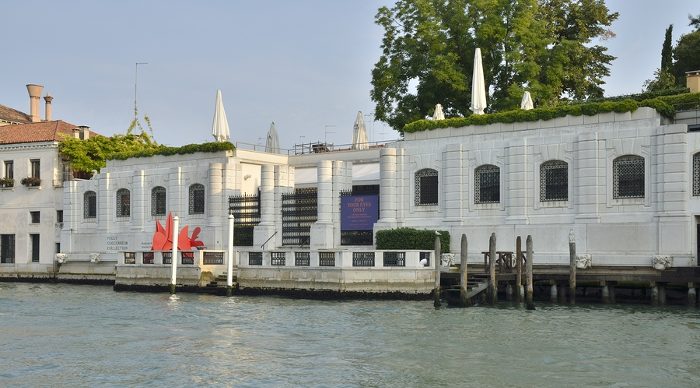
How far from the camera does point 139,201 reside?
51656 millimetres

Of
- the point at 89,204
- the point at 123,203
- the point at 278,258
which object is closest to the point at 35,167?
the point at 89,204

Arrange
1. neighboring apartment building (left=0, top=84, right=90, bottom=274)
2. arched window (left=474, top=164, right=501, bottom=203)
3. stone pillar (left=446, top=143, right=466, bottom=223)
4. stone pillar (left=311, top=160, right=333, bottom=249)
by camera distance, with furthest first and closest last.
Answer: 1. neighboring apartment building (left=0, top=84, right=90, bottom=274)
2. stone pillar (left=311, top=160, right=333, bottom=249)
3. stone pillar (left=446, top=143, right=466, bottom=223)
4. arched window (left=474, top=164, right=501, bottom=203)

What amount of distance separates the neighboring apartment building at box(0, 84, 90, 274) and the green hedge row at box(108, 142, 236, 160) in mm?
5266

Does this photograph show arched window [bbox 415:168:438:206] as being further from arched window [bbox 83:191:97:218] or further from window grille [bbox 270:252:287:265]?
arched window [bbox 83:191:97:218]

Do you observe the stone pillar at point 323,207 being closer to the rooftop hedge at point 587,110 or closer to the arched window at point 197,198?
the rooftop hedge at point 587,110

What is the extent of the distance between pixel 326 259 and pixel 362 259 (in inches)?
65.7

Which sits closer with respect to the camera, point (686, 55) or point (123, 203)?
point (123, 203)

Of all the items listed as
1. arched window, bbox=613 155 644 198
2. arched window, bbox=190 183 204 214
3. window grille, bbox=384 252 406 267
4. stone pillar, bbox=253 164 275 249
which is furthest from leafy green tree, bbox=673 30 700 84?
arched window, bbox=190 183 204 214

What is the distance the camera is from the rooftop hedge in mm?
36406

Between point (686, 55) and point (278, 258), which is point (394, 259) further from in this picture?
point (686, 55)

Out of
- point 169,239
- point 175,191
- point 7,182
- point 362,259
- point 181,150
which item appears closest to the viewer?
point 362,259

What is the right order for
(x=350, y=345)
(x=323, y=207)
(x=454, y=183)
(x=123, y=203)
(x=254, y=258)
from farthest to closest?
(x=123, y=203) < (x=323, y=207) < (x=454, y=183) < (x=254, y=258) < (x=350, y=345)

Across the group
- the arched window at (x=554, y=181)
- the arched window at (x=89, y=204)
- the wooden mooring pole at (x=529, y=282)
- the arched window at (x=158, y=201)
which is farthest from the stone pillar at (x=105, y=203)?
the wooden mooring pole at (x=529, y=282)

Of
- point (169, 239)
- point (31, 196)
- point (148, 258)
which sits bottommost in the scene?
point (148, 258)
